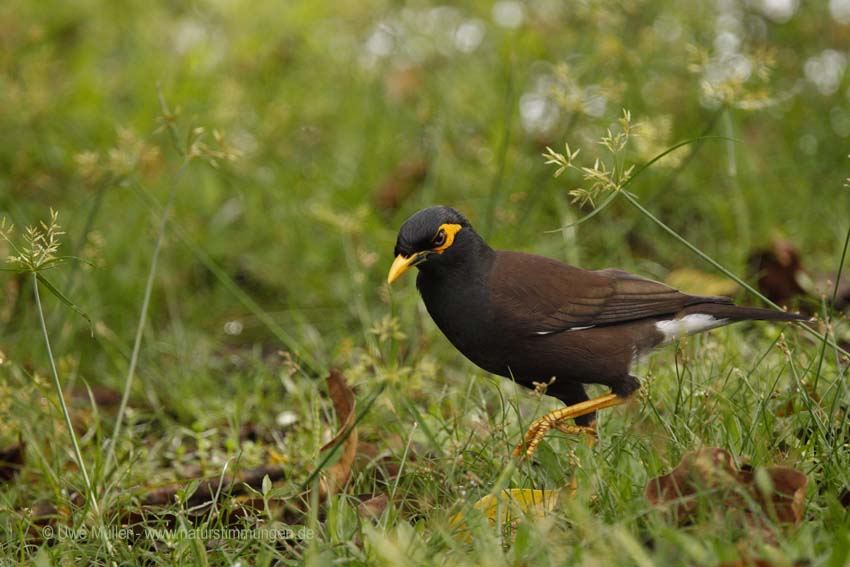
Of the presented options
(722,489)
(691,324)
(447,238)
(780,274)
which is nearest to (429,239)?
(447,238)

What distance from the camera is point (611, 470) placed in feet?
10.7

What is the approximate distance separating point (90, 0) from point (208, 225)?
10.8ft

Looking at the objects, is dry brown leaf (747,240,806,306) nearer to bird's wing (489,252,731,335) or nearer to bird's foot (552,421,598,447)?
bird's wing (489,252,731,335)

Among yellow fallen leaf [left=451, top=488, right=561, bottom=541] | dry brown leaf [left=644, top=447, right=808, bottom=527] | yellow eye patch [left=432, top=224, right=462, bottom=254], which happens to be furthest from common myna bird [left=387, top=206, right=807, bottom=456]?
dry brown leaf [left=644, top=447, right=808, bottom=527]

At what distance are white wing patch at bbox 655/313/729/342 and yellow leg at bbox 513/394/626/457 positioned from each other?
0.37 m

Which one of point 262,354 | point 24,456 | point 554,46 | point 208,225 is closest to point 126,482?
point 24,456

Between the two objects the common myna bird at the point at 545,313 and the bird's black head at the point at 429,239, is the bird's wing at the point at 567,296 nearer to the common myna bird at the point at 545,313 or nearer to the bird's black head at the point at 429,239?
the common myna bird at the point at 545,313

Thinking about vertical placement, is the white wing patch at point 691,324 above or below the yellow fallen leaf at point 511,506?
above

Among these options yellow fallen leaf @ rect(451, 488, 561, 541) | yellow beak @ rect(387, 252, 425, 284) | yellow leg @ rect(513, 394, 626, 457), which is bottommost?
yellow leg @ rect(513, 394, 626, 457)

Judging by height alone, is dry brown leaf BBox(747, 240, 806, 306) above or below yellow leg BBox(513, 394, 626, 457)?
below

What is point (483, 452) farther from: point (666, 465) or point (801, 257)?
point (801, 257)

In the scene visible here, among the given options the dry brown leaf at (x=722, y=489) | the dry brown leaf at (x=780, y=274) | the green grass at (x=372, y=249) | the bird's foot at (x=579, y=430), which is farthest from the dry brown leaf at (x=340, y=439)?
the dry brown leaf at (x=780, y=274)

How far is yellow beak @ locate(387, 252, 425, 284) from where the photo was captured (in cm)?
384

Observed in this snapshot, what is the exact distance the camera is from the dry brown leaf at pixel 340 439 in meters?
3.62
